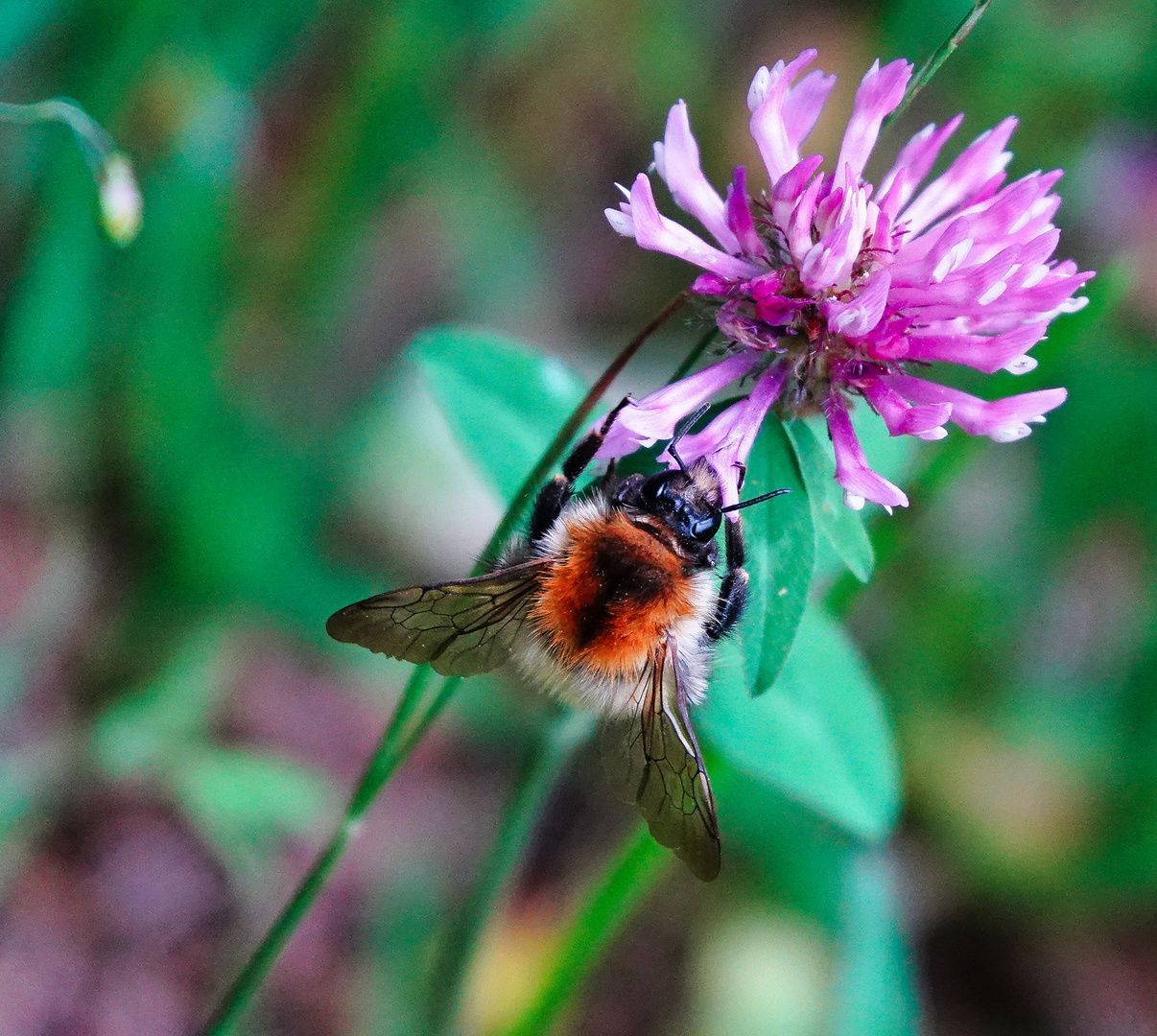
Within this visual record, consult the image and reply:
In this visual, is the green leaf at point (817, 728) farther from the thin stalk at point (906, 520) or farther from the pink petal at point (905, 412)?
the pink petal at point (905, 412)

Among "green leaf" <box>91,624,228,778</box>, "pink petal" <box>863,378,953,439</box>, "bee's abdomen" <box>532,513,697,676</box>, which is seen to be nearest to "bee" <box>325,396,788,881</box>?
"bee's abdomen" <box>532,513,697,676</box>

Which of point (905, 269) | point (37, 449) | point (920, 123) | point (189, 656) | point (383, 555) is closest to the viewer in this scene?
point (905, 269)

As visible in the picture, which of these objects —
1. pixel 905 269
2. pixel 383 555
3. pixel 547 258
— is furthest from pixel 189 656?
pixel 905 269

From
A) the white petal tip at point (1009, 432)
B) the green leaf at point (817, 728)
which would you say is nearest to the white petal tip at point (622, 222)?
the white petal tip at point (1009, 432)

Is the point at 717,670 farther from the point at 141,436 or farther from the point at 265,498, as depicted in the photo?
the point at 141,436

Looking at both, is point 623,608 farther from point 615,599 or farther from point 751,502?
point 751,502

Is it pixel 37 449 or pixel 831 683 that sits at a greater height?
pixel 831 683
